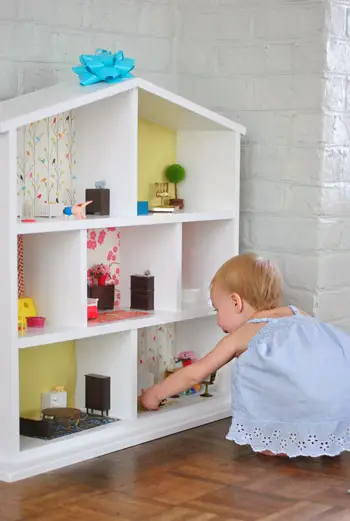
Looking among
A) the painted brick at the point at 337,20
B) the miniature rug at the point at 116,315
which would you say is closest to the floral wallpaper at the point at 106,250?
the miniature rug at the point at 116,315

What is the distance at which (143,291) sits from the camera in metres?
2.73

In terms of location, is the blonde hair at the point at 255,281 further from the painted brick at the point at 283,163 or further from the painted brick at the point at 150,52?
the painted brick at the point at 150,52

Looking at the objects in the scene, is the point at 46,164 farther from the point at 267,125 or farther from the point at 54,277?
the point at 267,125

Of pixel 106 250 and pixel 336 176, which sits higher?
pixel 336 176

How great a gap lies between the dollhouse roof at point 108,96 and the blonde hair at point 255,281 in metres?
0.44

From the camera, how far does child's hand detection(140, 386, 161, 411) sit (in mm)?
2645

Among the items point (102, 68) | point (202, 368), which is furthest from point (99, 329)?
point (102, 68)

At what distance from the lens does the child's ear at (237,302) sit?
8.46 ft

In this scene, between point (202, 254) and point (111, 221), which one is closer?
point (111, 221)

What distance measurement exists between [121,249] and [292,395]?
0.71 metres

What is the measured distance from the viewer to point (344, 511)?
2.08 metres

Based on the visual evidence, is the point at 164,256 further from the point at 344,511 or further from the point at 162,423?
the point at 344,511

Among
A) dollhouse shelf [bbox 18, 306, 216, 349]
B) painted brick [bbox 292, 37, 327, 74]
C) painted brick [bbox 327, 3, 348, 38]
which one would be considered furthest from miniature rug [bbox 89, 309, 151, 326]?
painted brick [bbox 327, 3, 348, 38]

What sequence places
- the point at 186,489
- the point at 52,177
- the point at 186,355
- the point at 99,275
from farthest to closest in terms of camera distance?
the point at 186,355 → the point at 99,275 → the point at 52,177 → the point at 186,489
